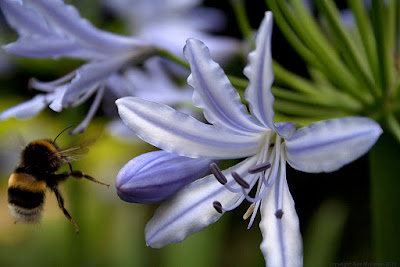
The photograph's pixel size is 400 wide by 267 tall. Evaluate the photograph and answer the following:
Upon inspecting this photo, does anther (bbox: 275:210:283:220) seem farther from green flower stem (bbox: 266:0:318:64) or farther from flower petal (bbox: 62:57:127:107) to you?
flower petal (bbox: 62:57:127:107)

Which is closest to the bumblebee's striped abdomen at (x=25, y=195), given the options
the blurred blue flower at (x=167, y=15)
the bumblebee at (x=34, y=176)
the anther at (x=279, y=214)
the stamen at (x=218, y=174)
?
the bumblebee at (x=34, y=176)

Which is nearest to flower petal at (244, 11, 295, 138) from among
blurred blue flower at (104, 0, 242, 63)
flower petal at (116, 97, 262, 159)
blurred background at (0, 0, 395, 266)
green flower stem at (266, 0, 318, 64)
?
flower petal at (116, 97, 262, 159)

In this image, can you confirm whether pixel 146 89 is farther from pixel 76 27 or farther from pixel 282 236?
pixel 282 236

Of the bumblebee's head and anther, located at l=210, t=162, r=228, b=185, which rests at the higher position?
anther, located at l=210, t=162, r=228, b=185

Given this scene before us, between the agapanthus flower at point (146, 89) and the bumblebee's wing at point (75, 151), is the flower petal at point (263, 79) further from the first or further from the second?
the agapanthus flower at point (146, 89)

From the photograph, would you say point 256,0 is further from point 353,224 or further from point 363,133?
point 363,133

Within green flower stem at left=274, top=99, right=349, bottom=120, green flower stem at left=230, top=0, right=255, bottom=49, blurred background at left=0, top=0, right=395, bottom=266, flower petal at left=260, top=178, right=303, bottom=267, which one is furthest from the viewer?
blurred background at left=0, top=0, right=395, bottom=266
